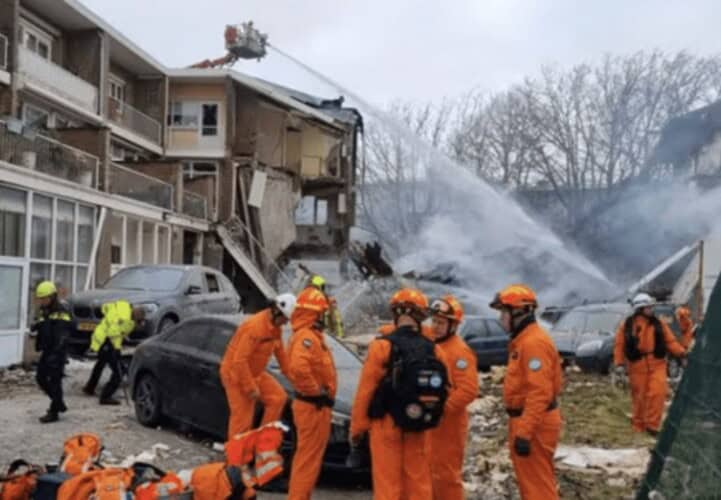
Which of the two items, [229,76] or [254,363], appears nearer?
[254,363]

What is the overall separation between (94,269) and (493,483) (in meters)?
14.0

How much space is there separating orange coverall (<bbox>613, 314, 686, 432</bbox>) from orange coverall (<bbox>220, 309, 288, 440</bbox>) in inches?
183

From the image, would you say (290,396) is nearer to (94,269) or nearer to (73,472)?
(73,472)

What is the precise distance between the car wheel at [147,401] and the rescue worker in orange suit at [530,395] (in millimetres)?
4651

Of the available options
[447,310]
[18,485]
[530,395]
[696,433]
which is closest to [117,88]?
[447,310]

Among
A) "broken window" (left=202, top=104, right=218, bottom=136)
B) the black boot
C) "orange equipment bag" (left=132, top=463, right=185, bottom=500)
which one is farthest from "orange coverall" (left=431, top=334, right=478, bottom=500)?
"broken window" (left=202, top=104, right=218, bottom=136)

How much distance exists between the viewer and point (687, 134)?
34.9 m

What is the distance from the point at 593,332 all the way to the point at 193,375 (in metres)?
10.2

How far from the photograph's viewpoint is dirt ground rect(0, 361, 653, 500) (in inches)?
276

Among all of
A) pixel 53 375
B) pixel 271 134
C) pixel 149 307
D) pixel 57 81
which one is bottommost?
pixel 53 375

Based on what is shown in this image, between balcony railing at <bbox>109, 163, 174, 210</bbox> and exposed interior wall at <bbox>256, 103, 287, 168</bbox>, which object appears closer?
balcony railing at <bbox>109, 163, 174, 210</bbox>

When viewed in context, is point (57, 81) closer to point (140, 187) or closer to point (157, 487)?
point (140, 187)

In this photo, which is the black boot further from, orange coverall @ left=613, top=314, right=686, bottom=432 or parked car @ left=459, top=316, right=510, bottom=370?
parked car @ left=459, top=316, right=510, bottom=370

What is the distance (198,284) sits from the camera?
14.8m
